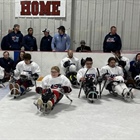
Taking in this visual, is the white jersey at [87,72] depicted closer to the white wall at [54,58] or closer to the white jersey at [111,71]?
the white jersey at [111,71]

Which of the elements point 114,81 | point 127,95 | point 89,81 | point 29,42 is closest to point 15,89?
point 89,81

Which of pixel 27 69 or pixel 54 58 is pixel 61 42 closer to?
pixel 54 58

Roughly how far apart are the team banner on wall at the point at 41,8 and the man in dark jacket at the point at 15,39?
1.16m

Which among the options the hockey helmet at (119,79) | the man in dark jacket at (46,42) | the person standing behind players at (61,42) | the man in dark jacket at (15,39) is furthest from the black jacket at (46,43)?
the hockey helmet at (119,79)

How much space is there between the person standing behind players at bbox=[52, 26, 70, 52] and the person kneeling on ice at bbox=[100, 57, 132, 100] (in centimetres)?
171

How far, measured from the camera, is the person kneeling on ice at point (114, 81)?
409cm

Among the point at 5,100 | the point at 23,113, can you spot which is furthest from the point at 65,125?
the point at 5,100

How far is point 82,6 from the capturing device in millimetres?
6969

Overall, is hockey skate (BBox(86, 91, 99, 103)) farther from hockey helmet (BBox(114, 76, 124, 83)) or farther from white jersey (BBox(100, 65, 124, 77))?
white jersey (BBox(100, 65, 124, 77))

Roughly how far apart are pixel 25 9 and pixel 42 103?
4.41 m

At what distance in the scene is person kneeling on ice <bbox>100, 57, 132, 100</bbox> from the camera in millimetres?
4094

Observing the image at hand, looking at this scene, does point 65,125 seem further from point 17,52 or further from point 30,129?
point 17,52

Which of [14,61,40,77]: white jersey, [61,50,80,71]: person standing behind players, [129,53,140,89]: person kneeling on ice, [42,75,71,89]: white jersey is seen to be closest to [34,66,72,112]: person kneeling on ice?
[42,75,71,89]: white jersey

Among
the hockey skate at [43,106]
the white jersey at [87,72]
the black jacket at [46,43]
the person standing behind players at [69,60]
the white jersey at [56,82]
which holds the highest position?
the black jacket at [46,43]
